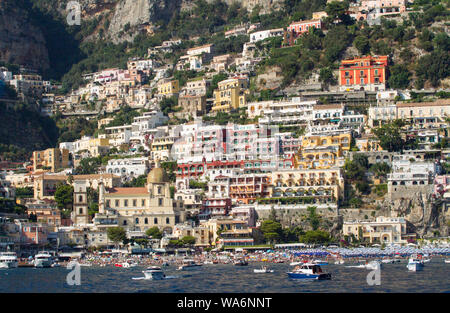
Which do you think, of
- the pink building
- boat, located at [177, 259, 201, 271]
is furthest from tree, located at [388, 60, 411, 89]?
boat, located at [177, 259, 201, 271]

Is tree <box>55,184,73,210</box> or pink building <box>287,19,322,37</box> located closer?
tree <box>55,184,73,210</box>

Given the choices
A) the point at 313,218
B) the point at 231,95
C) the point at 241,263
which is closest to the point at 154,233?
the point at 313,218

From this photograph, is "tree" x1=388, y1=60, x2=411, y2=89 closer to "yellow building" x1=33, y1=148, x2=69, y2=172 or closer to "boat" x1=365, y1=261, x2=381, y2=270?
"yellow building" x1=33, y1=148, x2=69, y2=172

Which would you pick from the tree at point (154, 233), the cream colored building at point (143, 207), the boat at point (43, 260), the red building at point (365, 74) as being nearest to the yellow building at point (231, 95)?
the red building at point (365, 74)

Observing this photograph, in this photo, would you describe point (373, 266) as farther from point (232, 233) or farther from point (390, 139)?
point (390, 139)

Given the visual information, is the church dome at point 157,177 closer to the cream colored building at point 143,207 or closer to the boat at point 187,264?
the cream colored building at point 143,207
